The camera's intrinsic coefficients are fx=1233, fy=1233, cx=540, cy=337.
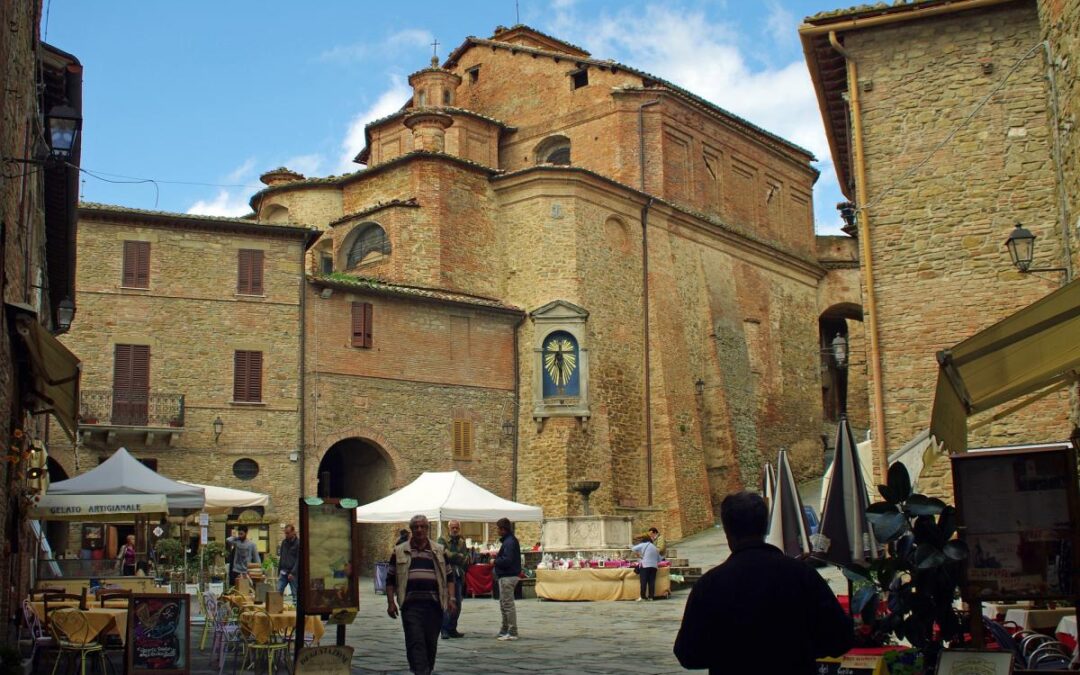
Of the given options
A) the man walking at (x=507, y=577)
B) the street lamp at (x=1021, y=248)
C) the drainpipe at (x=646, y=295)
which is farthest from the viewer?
the drainpipe at (x=646, y=295)

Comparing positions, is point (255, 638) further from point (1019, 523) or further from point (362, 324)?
point (362, 324)

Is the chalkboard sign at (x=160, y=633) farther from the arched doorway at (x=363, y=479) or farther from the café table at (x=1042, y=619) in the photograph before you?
the arched doorway at (x=363, y=479)

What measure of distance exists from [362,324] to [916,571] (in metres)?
23.8

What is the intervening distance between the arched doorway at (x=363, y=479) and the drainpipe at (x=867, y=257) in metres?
15.2

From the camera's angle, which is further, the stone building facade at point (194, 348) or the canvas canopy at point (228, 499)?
the stone building facade at point (194, 348)

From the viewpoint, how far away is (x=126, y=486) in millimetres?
13930

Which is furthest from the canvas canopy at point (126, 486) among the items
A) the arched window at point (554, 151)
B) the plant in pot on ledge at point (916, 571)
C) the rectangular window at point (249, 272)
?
the arched window at point (554, 151)

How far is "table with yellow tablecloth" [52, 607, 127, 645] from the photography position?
32.4 feet

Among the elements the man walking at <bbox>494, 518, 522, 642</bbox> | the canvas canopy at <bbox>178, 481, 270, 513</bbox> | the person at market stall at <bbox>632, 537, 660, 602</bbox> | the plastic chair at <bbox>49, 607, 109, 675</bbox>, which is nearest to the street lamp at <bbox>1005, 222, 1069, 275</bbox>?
the man walking at <bbox>494, 518, 522, 642</bbox>

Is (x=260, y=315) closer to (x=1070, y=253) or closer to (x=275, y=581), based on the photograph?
(x=275, y=581)

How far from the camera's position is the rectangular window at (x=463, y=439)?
30.1 metres

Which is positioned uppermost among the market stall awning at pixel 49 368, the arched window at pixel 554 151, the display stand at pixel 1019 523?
the arched window at pixel 554 151

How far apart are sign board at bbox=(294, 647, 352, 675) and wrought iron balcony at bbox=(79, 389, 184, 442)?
1825 cm

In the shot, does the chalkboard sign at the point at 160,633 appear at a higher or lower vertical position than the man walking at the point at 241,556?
lower
